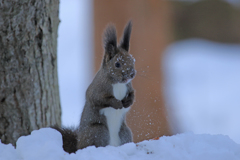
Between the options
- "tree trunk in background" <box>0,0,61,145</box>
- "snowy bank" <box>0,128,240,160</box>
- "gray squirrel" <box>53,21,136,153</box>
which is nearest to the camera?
"snowy bank" <box>0,128,240,160</box>

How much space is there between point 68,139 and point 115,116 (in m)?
0.26

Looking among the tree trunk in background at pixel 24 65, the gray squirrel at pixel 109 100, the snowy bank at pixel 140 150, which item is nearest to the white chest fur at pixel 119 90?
the gray squirrel at pixel 109 100

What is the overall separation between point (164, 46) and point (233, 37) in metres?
1.53

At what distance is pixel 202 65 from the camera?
349 cm

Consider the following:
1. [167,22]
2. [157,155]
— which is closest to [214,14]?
[167,22]

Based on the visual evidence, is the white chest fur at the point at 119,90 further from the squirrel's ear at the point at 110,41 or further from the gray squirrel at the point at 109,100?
the squirrel's ear at the point at 110,41

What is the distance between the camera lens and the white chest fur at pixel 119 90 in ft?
4.87

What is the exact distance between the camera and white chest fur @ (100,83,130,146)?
1.50 meters

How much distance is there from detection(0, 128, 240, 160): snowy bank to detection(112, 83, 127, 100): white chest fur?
0.28 meters

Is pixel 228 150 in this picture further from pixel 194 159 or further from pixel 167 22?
pixel 167 22

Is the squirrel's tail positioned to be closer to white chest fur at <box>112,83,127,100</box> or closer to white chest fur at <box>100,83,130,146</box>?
white chest fur at <box>100,83,130,146</box>

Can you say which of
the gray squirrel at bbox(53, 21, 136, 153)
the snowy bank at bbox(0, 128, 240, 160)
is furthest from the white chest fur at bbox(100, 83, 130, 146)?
the snowy bank at bbox(0, 128, 240, 160)

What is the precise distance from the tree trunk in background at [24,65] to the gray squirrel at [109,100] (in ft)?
0.78

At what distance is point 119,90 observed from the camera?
1.50m
